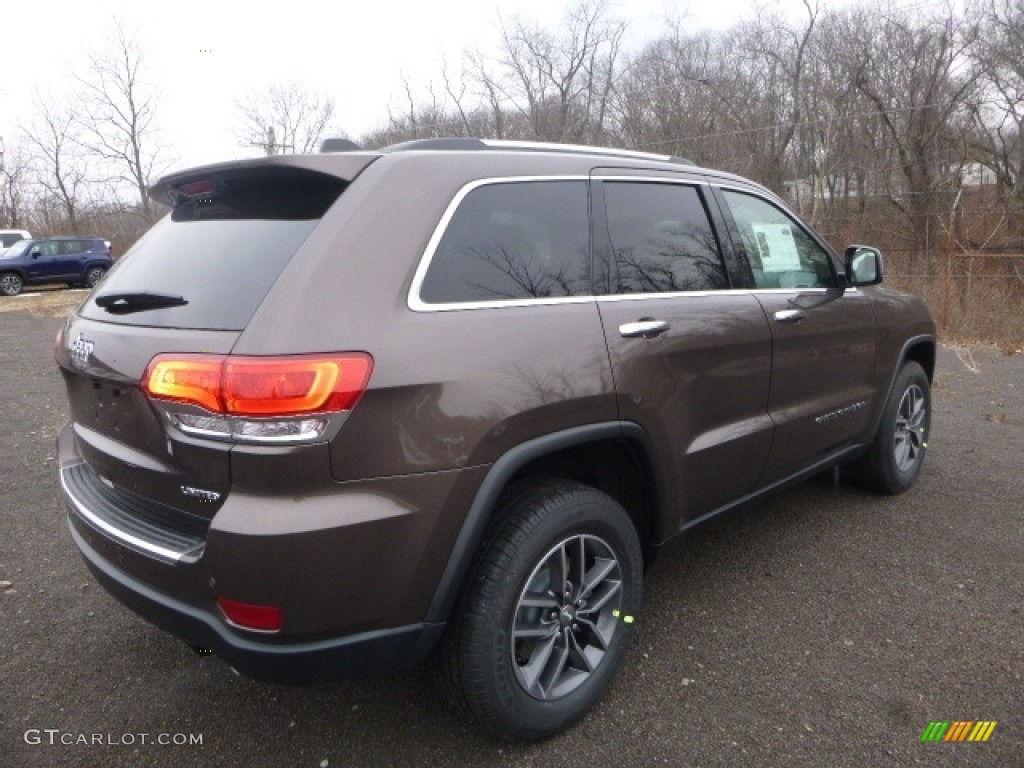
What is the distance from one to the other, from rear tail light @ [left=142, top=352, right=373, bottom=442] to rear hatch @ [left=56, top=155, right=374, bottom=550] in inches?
2.2

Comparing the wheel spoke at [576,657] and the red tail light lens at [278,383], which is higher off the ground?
the red tail light lens at [278,383]

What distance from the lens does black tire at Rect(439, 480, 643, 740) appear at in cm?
208

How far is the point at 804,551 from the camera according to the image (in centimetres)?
359

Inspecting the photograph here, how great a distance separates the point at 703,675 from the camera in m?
2.60

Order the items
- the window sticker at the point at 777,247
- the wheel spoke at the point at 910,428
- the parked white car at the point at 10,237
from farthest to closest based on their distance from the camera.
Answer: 1. the parked white car at the point at 10,237
2. the wheel spoke at the point at 910,428
3. the window sticker at the point at 777,247

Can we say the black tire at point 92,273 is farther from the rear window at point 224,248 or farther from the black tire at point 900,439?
the black tire at point 900,439

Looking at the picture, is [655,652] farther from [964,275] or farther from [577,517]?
[964,275]

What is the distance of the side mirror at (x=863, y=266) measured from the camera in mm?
3676

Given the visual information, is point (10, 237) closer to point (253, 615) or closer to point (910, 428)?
point (910, 428)

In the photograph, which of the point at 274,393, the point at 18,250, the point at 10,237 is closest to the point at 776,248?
the point at 274,393

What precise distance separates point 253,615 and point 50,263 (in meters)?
25.2

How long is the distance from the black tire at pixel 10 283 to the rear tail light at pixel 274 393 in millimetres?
25094

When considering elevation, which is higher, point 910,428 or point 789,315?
point 789,315

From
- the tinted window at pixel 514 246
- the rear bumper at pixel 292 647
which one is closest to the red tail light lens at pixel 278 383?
the tinted window at pixel 514 246
